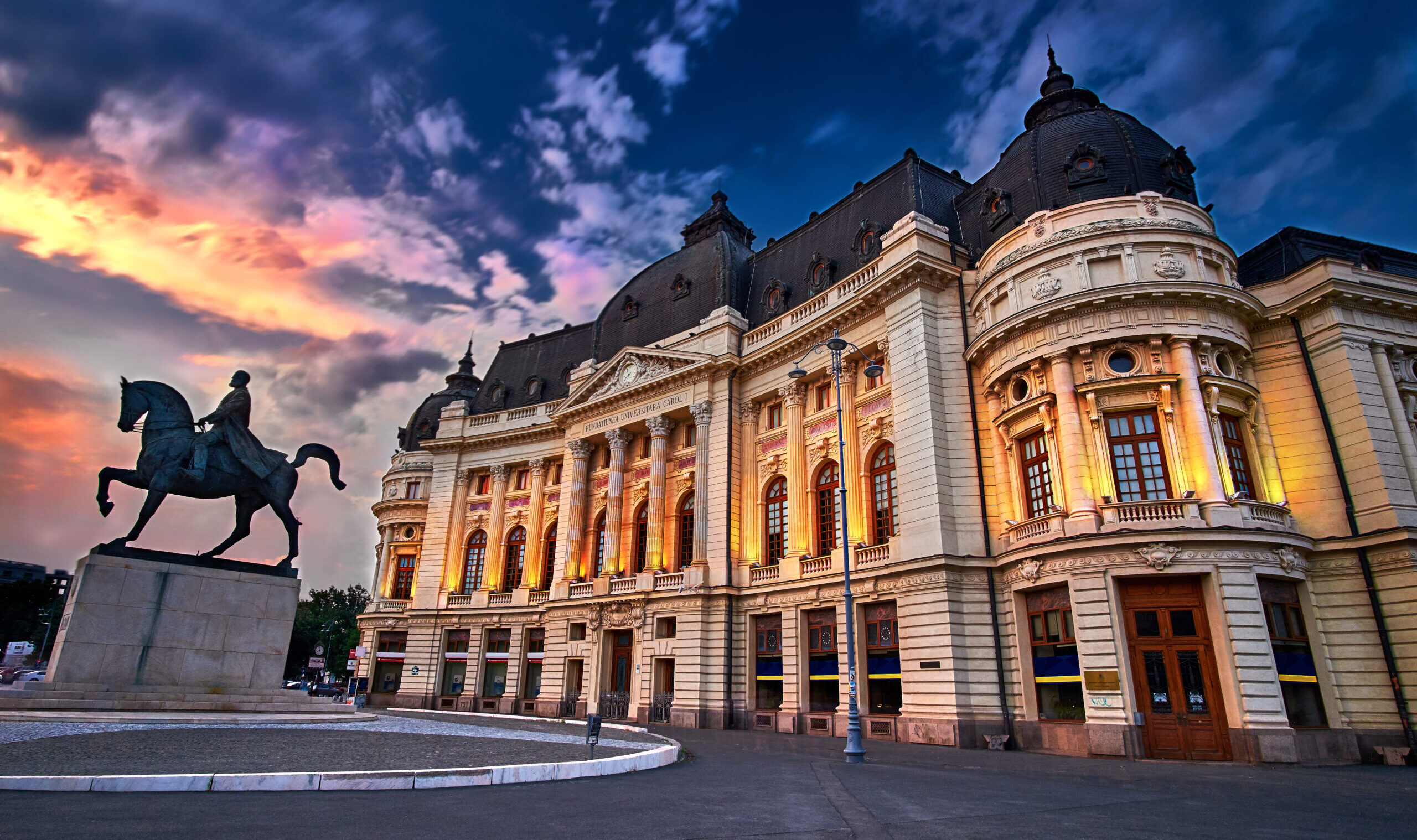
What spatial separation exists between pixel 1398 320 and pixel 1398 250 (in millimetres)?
6989

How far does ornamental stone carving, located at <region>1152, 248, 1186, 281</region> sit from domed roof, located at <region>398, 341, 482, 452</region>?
46.5 m

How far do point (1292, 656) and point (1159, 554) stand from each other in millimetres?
5649

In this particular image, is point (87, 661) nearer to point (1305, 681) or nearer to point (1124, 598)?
point (1124, 598)

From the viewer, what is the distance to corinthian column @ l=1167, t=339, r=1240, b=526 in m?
23.5

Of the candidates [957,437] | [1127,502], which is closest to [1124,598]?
[1127,502]

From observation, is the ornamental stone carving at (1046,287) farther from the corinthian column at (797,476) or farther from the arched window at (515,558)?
the arched window at (515,558)

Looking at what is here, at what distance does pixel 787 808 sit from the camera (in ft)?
35.1

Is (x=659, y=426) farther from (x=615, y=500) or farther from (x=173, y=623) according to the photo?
(x=173, y=623)

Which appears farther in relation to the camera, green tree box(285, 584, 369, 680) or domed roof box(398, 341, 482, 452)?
green tree box(285, 584, 369, 680)

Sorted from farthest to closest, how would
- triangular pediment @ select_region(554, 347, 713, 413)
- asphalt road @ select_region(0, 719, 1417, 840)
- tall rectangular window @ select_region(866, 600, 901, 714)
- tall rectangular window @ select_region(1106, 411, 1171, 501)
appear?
triangular pediment @ select_region(554, 347, 713, 413) < tall rectangular window @ select_region(866, 600, 901, 714) < tall rectangular window @ select_region(1106, 411, 1171, 501) < asphalt road @ select_region(0, 719, 1417, 840)

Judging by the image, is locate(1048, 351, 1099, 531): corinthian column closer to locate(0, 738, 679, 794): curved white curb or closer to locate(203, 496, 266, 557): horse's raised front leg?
locate(0, 738, 679, 794): curved white curb

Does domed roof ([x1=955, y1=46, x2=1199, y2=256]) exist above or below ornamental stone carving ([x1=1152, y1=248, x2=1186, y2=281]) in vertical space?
above

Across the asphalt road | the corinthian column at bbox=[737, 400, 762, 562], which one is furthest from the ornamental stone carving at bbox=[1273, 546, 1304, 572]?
the corinthian column at bbox=[737, 400, 762, 562]

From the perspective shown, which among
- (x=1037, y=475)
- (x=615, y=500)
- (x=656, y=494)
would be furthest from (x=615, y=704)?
(x=1037, y=475)
